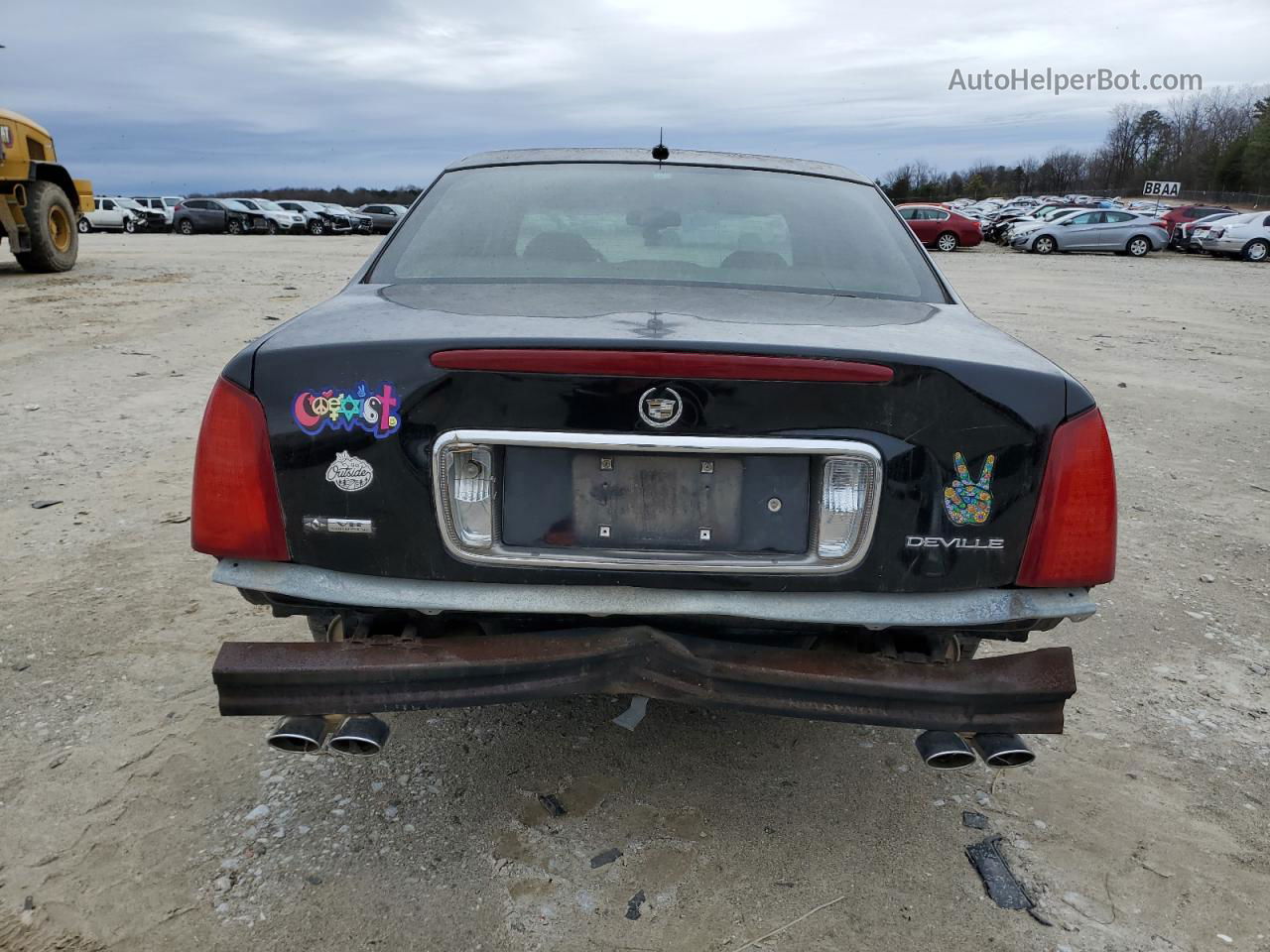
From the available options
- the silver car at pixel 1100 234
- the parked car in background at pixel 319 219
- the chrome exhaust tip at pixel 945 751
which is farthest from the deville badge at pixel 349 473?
the parked car in background at pixel 319 219

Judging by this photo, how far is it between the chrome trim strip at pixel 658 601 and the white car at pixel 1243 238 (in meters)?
29.3

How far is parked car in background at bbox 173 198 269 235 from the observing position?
36.2m

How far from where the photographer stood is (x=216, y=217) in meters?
36.2

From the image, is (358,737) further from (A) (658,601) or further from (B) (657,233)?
(B) (657,233)

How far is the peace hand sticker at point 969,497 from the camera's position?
2043mm

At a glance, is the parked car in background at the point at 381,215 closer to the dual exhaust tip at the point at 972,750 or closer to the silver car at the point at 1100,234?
the silver car at the point at 1100,234

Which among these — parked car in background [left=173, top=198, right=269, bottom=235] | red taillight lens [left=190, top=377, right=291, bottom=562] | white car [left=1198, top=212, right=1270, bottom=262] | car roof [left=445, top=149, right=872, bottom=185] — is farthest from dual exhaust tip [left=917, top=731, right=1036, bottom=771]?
parked car in background [left=173, top=198, right=269, bottom=235]

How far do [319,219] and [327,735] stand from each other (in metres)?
39.4

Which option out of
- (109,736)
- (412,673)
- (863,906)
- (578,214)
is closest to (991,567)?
(863,906)

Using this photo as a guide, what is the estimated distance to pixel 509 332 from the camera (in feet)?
6.70

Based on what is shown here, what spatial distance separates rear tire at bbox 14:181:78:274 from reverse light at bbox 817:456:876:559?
15.1 m

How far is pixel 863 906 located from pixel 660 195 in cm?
218

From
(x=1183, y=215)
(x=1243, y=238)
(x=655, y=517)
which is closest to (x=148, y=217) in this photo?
(x=1183, y=215)

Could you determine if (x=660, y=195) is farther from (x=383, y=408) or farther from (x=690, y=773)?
(x=690, y=773)
